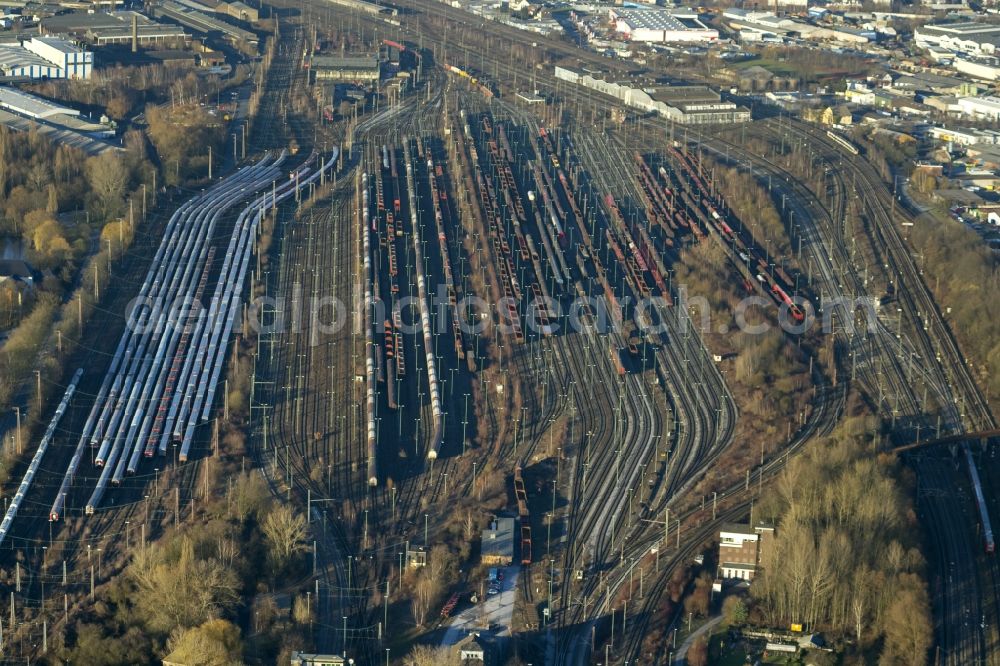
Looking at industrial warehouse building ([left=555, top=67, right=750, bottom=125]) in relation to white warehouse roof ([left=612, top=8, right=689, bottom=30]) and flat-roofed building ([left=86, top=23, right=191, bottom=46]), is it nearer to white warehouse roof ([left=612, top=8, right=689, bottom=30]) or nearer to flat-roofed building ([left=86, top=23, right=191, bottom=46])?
white warehouse roof ([left=612, top=8, right=689, bottom=30])

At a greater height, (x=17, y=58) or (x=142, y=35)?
(x=142, y=35)

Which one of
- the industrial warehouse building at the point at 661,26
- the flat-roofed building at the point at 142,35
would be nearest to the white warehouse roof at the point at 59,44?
the flat-roofed building at the point at 142,35

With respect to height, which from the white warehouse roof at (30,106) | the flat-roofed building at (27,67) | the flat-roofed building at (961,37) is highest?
the flat-roofed building at (961,37)

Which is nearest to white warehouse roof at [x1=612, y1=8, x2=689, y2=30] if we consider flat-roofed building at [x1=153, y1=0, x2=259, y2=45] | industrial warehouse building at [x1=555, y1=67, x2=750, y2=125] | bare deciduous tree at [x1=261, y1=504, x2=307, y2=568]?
industrial warehouse building at [x1=555, y1=67, x2=750, y2=125]

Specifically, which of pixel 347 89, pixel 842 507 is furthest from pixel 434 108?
pixel 842 507

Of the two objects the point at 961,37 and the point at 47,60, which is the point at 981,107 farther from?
the point at 47,60

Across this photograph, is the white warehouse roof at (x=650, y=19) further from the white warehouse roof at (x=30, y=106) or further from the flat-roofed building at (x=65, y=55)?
the white warehouse roof at (x=30, y=106)

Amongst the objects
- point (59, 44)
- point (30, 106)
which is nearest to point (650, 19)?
point (59, 44)
